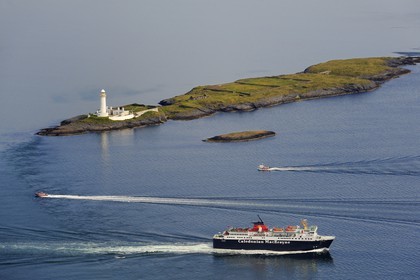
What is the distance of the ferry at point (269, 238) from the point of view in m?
108

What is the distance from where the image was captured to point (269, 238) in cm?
10838

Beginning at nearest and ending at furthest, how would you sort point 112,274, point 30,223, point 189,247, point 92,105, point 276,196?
1. point 112,274
2. point 189,247
3. point 30,223
4. point 276,196
5. point 92,105

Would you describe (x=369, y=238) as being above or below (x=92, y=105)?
below

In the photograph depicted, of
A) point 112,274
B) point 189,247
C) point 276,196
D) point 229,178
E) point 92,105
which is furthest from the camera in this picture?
point 92,105

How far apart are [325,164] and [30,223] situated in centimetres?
4426

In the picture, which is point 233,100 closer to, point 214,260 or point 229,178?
point 229,178

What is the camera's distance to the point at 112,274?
101 m

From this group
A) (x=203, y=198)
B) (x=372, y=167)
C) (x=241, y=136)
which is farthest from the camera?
(x=241, y=136)

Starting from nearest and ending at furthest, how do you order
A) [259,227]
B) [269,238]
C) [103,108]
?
[269,238] < [259,227] < [103,108]

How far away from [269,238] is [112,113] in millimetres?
78357

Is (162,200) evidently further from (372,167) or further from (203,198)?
(372,167)

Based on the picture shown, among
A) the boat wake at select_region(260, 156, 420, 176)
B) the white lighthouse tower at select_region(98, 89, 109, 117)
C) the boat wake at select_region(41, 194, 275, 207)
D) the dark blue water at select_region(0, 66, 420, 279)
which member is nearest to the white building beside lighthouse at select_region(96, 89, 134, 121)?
the white lighthouse tower at select_region(98, 89, 109, 117)

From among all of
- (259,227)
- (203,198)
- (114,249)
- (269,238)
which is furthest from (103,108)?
(269,238)

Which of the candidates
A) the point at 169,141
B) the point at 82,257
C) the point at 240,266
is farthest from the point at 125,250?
the point at 169,141
